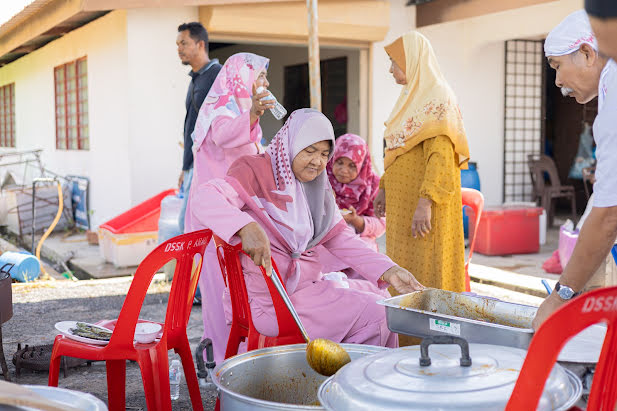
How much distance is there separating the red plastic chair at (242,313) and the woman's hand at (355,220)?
1469 millimetres

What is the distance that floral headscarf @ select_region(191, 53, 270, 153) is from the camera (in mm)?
3965

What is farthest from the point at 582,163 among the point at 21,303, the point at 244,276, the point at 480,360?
the point at 480,360

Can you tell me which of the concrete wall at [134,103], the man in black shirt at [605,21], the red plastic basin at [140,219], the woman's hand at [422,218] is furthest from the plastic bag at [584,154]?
the man in black shirt at [605,21]

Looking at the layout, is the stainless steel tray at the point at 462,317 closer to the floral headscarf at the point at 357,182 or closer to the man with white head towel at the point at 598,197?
the man with white head towel at the point at 598,197

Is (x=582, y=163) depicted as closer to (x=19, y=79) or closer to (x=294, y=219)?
(x=294, y=219)

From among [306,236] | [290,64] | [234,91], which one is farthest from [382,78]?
[306,236]

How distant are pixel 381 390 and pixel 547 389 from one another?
1.11 ft

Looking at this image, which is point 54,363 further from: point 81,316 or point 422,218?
point 81,316

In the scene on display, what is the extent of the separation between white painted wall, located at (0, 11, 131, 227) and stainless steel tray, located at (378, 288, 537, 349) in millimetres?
5551

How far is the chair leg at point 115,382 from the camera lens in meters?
2.50

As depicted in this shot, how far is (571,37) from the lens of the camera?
2.06m

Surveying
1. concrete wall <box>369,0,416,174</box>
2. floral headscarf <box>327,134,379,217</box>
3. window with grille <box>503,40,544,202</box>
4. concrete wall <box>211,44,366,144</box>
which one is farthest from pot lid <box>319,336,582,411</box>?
window with grille <box>503,40,544,202</box>

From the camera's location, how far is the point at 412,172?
3684mm

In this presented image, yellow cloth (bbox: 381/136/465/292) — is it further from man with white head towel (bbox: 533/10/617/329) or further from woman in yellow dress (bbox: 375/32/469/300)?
man with white head towel (bbox: 533/10/617/329)
